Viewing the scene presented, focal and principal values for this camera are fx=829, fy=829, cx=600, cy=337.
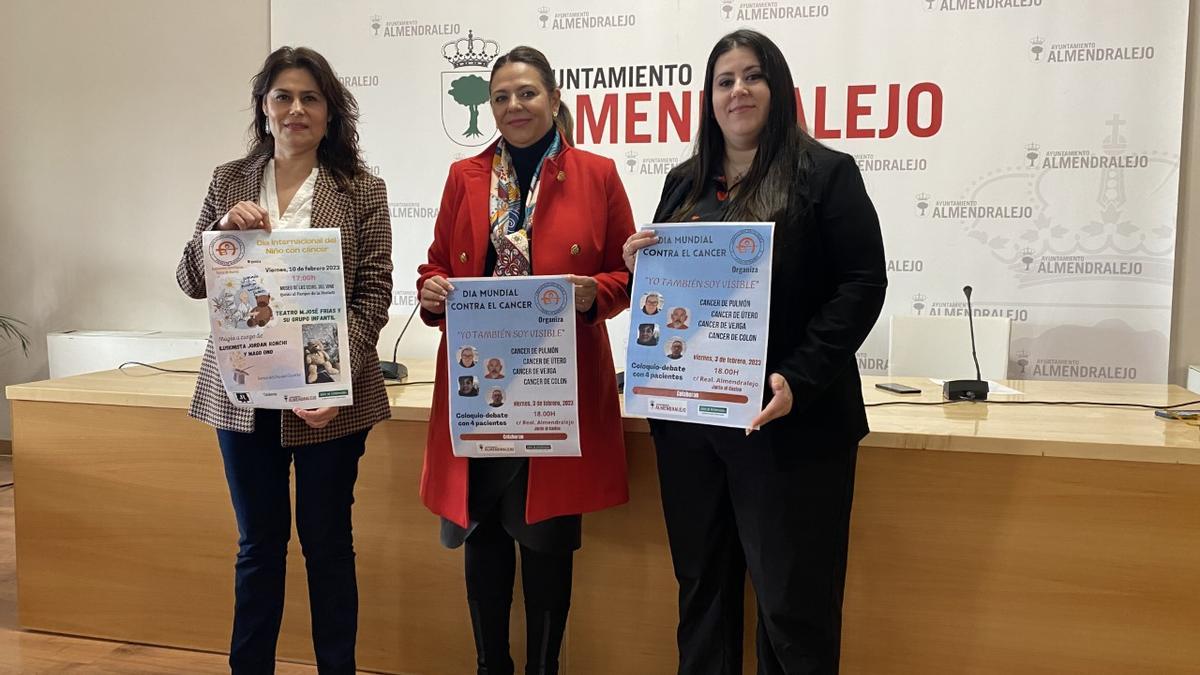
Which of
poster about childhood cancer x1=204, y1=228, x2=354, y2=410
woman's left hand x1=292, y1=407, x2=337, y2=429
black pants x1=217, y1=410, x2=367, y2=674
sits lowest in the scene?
black pants x1=217, y1=410, x2=367, y2=674

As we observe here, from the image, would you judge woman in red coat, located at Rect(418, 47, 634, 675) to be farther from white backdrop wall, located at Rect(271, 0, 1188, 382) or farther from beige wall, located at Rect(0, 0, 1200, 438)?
beige wall, located at Rect(0, 0, 1200, 438)

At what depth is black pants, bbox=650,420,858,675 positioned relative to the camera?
1424 millimetres

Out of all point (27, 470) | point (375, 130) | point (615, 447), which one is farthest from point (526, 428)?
point (375, 130)

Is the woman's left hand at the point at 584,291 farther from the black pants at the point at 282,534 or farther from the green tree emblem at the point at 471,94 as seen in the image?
the green tree emblem at the point at 471,94

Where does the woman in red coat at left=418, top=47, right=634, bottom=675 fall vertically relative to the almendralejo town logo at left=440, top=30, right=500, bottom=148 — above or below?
below

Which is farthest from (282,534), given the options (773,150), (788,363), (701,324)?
(773,150)

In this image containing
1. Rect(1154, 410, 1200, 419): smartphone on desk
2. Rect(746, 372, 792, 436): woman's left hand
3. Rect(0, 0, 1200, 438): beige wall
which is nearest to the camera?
Rect(746, 372, 792, 436): woman's left hand

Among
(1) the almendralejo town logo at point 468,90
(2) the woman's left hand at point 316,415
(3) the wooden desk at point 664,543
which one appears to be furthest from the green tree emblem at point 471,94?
(2) the woman's left hand at point 316,415

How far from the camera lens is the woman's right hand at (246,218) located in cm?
154

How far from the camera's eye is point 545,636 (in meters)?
1.73

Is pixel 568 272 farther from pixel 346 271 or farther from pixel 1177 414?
pixel 1177 414

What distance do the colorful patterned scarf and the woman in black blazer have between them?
240 millimetres

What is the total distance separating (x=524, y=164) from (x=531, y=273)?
9.2 inches

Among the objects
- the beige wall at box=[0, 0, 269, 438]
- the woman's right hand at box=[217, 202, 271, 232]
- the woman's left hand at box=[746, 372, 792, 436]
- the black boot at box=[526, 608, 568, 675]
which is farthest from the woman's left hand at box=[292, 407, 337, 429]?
the beige wall at box=[0, 0, 269, 438]
